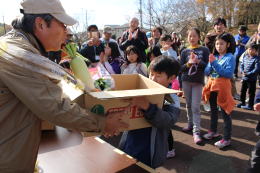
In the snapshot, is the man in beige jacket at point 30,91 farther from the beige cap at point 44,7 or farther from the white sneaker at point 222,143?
the white sneaker at point 222,143

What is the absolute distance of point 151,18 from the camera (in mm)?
24625

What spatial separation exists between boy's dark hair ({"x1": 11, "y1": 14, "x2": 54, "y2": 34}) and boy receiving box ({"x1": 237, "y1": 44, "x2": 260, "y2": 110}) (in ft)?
16.6

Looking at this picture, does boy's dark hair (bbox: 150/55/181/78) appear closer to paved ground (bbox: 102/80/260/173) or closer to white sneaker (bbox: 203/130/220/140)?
paved ground (bbox: 102/80/260/173)

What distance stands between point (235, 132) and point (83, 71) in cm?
332

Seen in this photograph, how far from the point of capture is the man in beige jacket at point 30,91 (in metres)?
1.07

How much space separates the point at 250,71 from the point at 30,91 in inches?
212

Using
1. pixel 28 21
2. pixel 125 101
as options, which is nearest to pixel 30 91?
pixel 28 21

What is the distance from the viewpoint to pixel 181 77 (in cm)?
392

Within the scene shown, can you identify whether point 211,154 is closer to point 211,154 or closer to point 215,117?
point 211,154

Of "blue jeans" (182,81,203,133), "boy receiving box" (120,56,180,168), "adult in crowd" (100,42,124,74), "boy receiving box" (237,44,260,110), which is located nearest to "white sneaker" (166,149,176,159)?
"blue jeans" (182,81,203,133)

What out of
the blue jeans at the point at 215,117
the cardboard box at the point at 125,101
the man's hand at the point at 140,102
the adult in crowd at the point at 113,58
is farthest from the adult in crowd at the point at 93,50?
the man's hand at the point at 140,102

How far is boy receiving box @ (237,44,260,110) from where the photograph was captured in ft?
17.5

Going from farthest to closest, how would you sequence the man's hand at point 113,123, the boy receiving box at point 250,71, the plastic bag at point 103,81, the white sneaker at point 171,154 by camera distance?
the boy receiving box at point 250,71 → the white sneaker at point 171,154 → the plastic bag at point 103,81 → the man's hand at point 113,123

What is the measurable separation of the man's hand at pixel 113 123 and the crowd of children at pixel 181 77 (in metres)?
0.13
